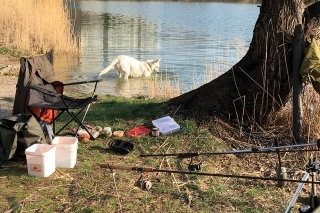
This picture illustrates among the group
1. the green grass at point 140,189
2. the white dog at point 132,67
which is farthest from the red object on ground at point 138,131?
the white dog at point 132,67

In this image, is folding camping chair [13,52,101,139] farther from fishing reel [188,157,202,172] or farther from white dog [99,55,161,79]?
white dog [99,55,161,79]

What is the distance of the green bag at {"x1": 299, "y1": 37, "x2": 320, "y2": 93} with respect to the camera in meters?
3.59

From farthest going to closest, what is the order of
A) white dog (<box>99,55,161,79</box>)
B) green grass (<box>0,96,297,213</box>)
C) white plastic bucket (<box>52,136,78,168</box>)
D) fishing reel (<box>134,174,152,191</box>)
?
white dog (<box>99,55,161,79</box>)
white plastic bucket (<box>52,136,78,168</box>)
fishing reel (<box>134,174,152,191</box>)
green grass (<box>0,96,297,213</box>)

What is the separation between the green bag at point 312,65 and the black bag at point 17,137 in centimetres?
233

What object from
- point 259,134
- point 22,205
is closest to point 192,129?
point 259,134

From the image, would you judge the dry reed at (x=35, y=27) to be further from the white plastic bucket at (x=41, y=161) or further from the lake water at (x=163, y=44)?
the white plastic bucket at (x=41, y=161)

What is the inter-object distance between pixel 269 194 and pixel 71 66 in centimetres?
834

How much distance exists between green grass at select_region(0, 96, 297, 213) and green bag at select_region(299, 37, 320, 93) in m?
0.92

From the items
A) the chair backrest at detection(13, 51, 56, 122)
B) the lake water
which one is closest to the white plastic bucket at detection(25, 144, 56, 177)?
the chair backrest at detection(13, 51, 56, 122)

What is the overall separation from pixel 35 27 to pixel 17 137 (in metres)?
8.66

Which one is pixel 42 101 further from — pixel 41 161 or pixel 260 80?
pixel 260 80

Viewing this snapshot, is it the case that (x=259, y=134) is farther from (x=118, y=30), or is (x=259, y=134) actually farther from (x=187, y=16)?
(x=187, y=16)

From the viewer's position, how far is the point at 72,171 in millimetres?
3387

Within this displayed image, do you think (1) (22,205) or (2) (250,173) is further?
(2) (250,173)
